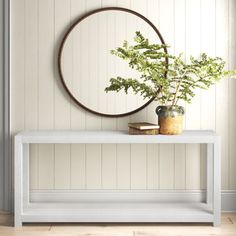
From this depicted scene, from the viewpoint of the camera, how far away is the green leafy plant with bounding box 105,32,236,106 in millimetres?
3691

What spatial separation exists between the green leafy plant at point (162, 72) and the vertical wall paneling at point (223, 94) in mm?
161

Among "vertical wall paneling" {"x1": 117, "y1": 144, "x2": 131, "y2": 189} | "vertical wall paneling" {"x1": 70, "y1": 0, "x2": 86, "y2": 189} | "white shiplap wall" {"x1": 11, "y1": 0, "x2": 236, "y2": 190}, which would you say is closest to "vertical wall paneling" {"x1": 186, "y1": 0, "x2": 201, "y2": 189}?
"white shiplap wall" {"x1": 11, "y1": 0, "x2": 236, "y2": 190}

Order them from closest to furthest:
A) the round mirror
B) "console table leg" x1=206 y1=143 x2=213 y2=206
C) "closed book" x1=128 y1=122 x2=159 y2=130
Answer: "closed book" x1=128 y1=122 x2=159 y2=130 < "console table leg" x1=206 y1=143 x2=213 y2=206 < the round mirror

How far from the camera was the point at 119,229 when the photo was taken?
371 cm

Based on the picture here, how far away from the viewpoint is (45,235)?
356 cm

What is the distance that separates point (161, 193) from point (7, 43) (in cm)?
156

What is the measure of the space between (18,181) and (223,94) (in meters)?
1.58

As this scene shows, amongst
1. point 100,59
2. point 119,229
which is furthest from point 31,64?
point 119,229

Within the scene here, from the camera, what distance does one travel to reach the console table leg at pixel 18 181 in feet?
12.1

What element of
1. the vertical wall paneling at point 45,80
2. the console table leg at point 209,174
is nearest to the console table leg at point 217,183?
the console table leg at point 209,174

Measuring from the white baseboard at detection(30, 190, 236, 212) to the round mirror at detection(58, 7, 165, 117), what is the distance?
0.59 meters

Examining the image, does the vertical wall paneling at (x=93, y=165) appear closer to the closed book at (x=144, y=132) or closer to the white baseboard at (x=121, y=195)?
the white baseboard at (x=121, y=195)

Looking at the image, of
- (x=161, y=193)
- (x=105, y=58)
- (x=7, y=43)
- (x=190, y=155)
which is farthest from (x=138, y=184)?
(x=7, y=43)

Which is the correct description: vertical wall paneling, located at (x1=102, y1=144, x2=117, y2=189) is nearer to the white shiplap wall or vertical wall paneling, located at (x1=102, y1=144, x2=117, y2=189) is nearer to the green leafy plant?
the white shiplap wall
